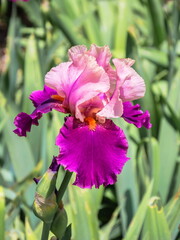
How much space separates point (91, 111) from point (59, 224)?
0.65 ft

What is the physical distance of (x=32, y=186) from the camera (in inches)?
53.2

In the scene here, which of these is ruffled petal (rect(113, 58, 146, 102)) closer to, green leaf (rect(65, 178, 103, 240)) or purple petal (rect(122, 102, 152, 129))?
purple petal (rect(122, 102, 152, 129))

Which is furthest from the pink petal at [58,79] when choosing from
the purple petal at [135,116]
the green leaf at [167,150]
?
the green leaf at [167,150]

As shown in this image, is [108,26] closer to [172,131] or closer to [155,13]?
[155,13]

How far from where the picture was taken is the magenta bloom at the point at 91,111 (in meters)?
0.71

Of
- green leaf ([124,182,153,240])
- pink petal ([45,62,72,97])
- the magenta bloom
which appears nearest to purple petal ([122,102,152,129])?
the magenta bloom

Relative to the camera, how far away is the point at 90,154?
0.71 m

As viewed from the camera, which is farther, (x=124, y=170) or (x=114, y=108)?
(x=124, y=170)

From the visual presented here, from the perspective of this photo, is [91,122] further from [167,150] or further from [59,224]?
[167,150]

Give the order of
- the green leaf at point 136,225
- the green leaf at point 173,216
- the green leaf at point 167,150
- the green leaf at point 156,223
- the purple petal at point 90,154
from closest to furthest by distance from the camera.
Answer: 1. the purple petal at point 90,154
2. the green leaf at point 156,223
3. the green leaf at point 136,225
4. the green leaf at point 173,216
5. the green leaf at point 167,150

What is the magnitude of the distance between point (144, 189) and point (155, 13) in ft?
4.02

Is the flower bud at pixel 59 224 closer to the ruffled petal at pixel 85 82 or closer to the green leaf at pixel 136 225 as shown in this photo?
the ruffled petal at pixel 85 82

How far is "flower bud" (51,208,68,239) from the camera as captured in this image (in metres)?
0.77

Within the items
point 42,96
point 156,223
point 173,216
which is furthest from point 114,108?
point 173,216
